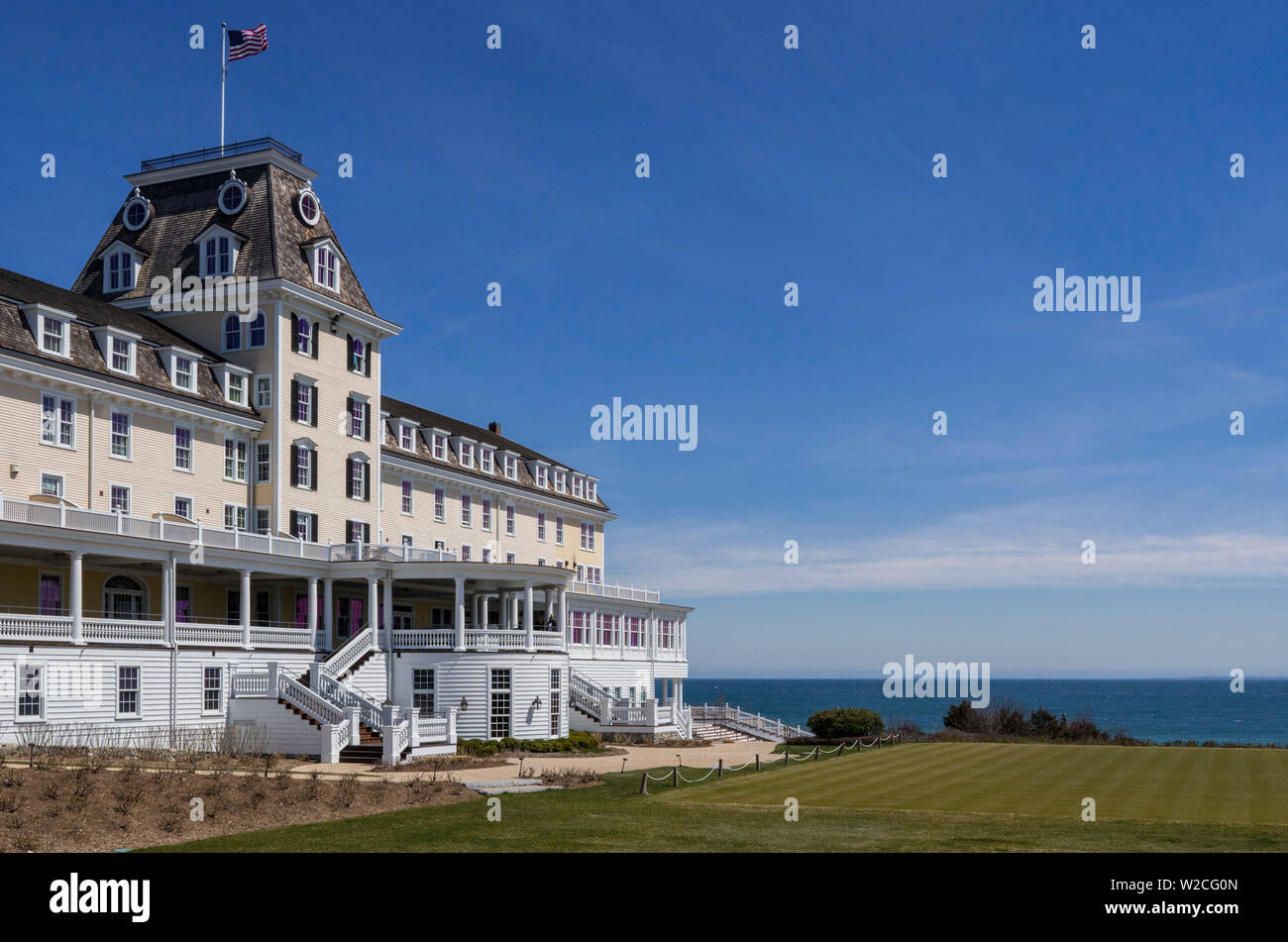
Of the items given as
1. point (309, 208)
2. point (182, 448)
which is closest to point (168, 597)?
point (182, 448)

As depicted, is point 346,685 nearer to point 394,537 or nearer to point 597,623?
point 394,537

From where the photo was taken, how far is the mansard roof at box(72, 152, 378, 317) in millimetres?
48938

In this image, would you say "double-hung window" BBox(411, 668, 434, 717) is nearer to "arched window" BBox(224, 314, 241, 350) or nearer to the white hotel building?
the white hotel building

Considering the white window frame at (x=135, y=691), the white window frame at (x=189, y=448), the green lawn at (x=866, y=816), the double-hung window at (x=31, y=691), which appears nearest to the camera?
the green lawn at (x=866, y=816)

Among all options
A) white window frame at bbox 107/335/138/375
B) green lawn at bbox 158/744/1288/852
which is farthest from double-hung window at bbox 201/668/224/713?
green lawn at bbox 158/744/1288/852

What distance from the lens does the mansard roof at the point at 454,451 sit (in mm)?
59062

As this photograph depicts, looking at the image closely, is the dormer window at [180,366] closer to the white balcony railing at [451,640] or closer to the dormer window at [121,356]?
the dormer window at [121,356]

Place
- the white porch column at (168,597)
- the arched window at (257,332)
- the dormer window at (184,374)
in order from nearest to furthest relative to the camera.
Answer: the white porch column at (168,597), the dormer window at (184,374), the arched window at (257,332)

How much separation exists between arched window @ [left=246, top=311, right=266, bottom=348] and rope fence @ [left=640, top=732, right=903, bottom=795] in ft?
74.5

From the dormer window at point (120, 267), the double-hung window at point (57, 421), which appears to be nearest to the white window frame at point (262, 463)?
the double-hung window at point (57, 421)

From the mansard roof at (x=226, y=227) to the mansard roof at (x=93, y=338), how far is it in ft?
11.1

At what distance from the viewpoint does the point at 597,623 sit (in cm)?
6419

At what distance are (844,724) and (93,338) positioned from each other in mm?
33604
